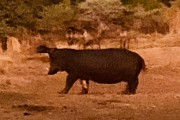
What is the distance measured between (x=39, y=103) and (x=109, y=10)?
59.8 ft

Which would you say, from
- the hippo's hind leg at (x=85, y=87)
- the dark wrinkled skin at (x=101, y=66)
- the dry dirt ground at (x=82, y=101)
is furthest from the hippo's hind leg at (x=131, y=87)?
the hippo's hind leg at (x=85, y=87)

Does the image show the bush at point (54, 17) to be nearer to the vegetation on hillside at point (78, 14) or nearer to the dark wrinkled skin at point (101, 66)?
the vegetation on hillside at point (78, 14)

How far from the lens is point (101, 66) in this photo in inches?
547

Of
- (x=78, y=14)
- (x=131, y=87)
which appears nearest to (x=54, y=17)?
(x=78, y=14)

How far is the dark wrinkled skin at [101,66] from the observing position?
13.8 m

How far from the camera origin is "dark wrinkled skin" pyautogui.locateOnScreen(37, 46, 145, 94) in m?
13.8

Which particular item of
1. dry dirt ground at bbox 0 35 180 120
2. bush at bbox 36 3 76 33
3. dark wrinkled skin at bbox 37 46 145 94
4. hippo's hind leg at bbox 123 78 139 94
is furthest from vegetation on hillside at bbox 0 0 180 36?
hippo's hind leg at bbox 123 78 139 94

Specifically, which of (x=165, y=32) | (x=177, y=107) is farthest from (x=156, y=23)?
(x=177, y=107)

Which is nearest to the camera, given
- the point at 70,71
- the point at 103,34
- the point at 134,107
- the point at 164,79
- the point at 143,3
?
the point at 134,107

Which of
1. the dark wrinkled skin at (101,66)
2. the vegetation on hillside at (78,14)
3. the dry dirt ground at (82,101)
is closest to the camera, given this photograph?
the dry dirt ground at (82,101)

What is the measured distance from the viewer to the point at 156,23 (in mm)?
29312

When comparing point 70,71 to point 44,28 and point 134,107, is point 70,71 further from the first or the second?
point 44,28

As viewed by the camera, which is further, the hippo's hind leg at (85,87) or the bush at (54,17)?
the bush at (54,17)

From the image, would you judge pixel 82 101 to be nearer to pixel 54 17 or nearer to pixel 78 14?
pixel 54 17
